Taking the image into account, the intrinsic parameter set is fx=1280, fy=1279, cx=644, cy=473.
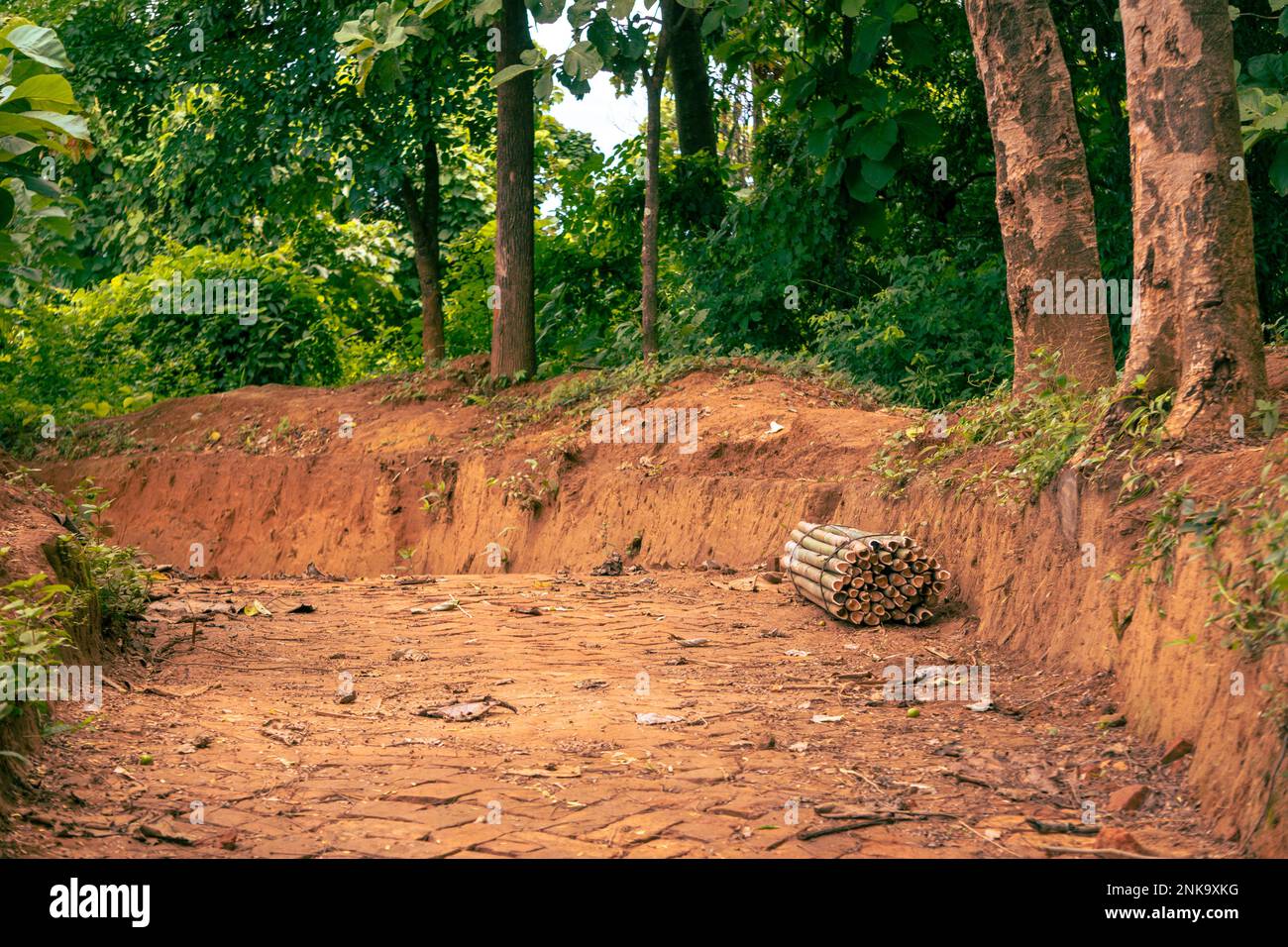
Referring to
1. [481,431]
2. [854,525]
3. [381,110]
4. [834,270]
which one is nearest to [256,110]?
[381,110]

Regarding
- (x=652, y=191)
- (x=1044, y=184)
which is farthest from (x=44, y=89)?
(x=652, y=191)

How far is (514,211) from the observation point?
15.0 meters

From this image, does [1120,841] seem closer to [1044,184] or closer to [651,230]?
[1044,184]

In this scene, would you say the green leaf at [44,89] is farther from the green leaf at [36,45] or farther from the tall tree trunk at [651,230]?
the tall tree trunk at [651,230]

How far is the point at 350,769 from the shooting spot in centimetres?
530

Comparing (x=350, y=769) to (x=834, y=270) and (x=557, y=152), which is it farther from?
(x=557, y=152)

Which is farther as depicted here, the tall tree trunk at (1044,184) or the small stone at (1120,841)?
the tall tree trunk at (1044,184)

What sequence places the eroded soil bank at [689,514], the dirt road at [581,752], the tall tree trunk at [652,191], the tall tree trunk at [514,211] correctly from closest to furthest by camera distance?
the dirt road at [581,752] → the eroded soil bank at [689,514] → the tall tree trunk at [652,191] → the tall tree trunk at [514,211]

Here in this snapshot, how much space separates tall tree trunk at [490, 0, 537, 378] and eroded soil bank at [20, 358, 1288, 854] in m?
0.91

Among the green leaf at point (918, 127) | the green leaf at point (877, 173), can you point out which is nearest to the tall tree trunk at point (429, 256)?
the green leaf at point (877, 173)

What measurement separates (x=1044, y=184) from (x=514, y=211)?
24.9 feet

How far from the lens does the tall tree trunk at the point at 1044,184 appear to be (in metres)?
8.77

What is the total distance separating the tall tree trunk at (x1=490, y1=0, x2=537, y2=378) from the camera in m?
14.8

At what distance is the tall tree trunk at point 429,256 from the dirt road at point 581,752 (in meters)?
9.60
